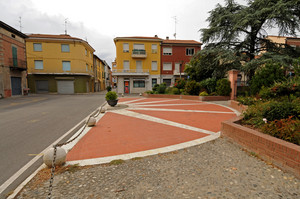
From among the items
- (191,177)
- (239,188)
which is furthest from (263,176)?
(191,177)

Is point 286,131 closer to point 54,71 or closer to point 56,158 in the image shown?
point 56,158

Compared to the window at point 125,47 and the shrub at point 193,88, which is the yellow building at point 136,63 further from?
the shrub at point 193,88

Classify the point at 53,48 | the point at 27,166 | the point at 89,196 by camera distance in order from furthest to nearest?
1. the point at 53,48
2. the point at 27,166
3. the point at 89,196

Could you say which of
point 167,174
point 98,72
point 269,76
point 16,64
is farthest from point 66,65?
point 167,174

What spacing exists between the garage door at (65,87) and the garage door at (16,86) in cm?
732

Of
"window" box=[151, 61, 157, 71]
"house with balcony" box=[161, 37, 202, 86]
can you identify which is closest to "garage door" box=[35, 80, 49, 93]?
"window" box=[151, 61, 157, 71]

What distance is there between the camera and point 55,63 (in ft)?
94.0

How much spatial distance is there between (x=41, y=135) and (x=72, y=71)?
27.6 meters

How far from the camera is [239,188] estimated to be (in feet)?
7.47

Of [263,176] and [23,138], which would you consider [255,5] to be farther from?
[23,138]

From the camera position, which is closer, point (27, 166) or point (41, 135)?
point (27, 166)

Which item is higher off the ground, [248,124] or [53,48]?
[53,48]

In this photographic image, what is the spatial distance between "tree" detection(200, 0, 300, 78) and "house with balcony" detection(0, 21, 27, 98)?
953 inches

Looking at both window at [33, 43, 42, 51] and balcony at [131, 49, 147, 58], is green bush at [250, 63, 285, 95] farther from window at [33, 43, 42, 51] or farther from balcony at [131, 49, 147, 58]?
window at [33, 43, 42, 51]
